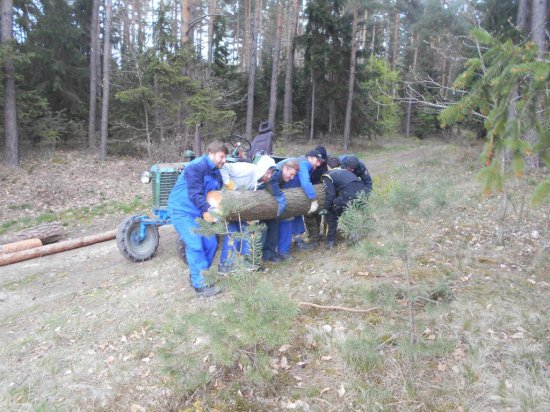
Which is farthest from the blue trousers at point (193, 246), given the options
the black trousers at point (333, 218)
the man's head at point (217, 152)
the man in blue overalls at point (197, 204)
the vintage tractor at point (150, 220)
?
the black trousers at point (333, 218)

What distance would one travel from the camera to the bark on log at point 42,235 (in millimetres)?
8211

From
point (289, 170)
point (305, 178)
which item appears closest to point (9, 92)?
point (289, 170)

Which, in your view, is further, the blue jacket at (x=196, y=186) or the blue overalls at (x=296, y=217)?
the blue overalls at (x=296, y=217)

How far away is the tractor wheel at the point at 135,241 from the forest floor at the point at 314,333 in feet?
0.74

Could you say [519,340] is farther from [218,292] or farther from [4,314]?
[4,314]

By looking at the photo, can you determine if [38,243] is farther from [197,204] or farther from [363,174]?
[363,174]

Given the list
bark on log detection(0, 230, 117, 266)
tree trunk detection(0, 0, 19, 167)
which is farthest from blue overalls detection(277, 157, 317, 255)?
tree trunk detection(0, 0, 19, 167)

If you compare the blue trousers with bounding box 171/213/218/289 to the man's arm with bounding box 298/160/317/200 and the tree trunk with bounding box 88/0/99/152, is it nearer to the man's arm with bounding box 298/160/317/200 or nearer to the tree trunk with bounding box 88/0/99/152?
the man's arm with bounding box 298/160/317/200

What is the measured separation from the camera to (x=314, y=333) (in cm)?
398

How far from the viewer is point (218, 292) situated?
16.8 feet

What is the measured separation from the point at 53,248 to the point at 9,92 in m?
8.36

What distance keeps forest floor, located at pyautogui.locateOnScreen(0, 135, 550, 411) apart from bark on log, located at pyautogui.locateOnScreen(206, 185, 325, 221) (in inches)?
32.1

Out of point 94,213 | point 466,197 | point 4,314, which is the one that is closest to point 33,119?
point 94,213

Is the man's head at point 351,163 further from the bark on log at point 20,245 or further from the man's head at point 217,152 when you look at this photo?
the bark on log at point 20,245
